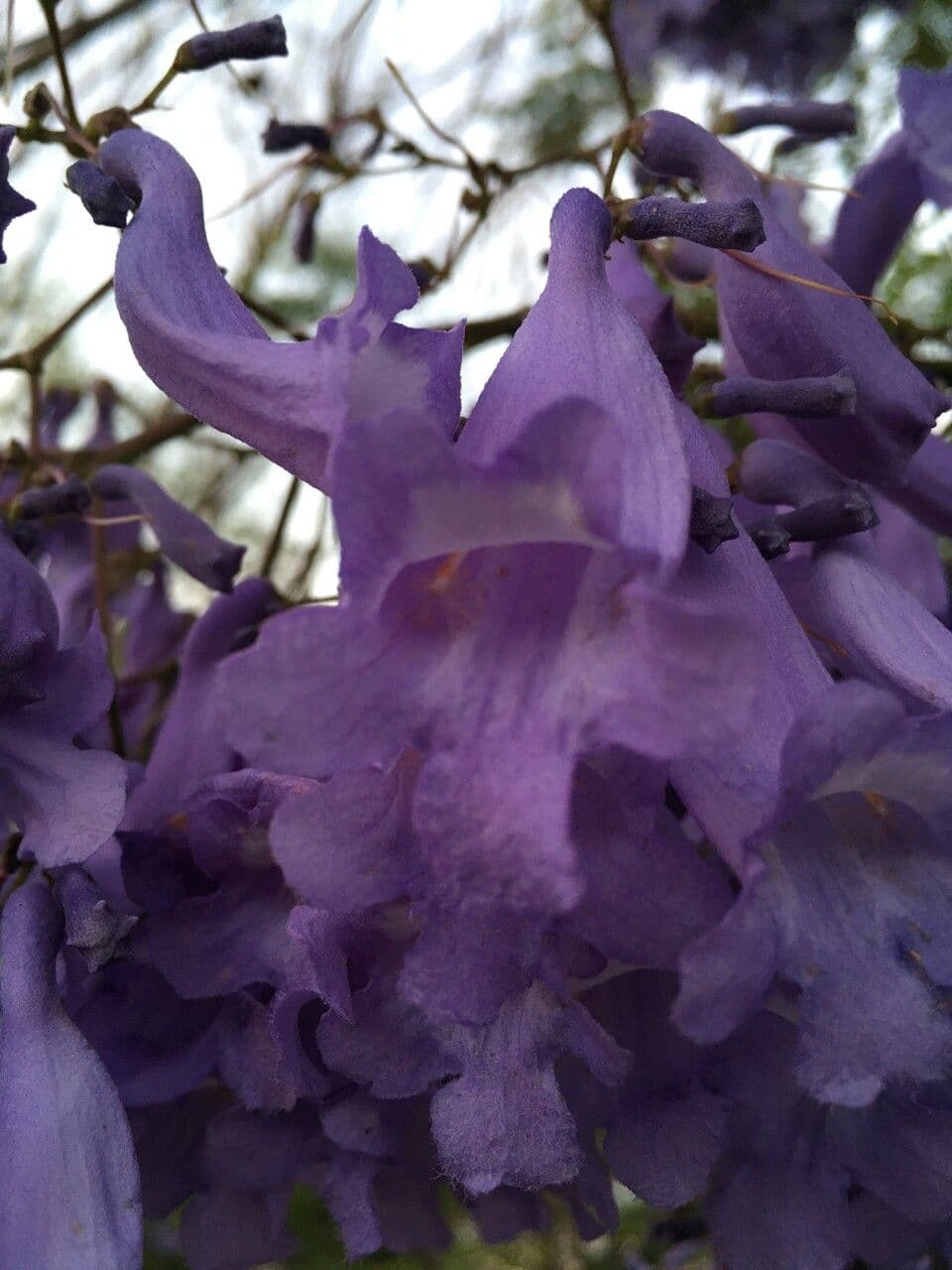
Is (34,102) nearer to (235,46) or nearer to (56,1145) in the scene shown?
(235,46)

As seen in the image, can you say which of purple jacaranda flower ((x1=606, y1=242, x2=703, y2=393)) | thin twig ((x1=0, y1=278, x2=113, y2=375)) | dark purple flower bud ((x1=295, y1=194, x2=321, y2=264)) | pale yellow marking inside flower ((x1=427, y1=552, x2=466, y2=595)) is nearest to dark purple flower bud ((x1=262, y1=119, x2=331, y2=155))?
dark purple flower bud ((x1=295, y1=194, x2=321, y2=264))

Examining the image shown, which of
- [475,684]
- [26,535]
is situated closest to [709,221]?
[475,684]

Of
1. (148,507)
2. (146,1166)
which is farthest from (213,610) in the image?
(146,1166)

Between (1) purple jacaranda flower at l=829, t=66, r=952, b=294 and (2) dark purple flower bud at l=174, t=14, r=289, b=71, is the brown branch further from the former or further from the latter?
(1) purple jacaranda flower at l=829, t=66, r=952, b=294

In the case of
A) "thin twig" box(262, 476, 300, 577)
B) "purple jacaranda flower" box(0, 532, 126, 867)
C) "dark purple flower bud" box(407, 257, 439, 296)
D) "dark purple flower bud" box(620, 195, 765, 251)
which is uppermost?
"dark purple flower bud" box(620, 195, 765, 251)

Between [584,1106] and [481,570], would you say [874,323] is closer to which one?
[481,570]
